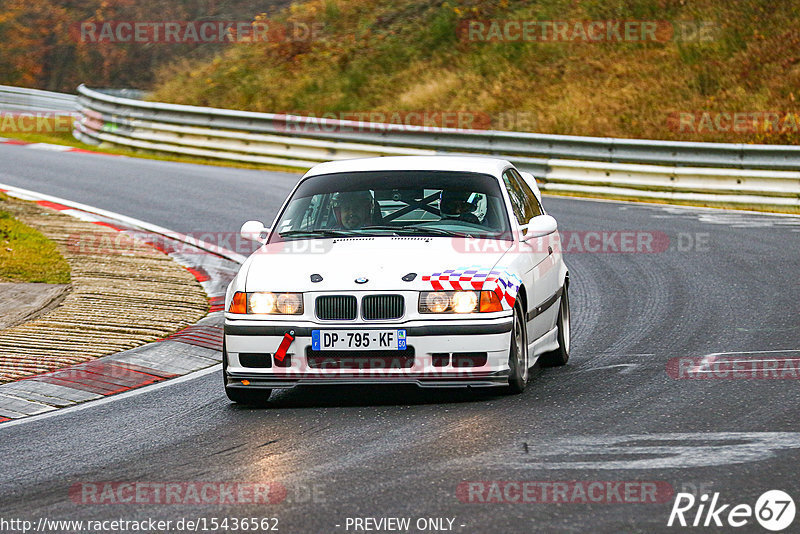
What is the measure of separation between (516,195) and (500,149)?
13.4m

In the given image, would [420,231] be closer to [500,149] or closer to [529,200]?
[529,200]

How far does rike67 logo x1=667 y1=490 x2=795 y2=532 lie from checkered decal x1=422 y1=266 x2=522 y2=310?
7.64ft

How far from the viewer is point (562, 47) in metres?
29.5

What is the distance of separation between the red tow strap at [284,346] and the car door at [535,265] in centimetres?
162

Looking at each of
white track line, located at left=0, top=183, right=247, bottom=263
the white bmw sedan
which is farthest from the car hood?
white track line, located at left=0, top=183, right=247, bottom=263

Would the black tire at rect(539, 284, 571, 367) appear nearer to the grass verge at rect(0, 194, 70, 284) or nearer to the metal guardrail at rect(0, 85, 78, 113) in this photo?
the grass verge at rect(0, 194, 70, 284)

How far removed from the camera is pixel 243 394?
7730 millimetres

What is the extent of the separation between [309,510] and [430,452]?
111 cm

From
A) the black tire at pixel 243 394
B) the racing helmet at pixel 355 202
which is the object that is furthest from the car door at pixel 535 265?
the black tire at pixel 243 394

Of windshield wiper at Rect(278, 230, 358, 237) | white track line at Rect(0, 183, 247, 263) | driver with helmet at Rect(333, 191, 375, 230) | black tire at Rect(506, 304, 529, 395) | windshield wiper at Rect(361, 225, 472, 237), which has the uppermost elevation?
driver with helmet at Rect(333, 191, 375, 230)

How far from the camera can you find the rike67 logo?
4.95 m

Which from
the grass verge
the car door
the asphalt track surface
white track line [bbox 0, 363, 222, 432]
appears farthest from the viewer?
the grass verge

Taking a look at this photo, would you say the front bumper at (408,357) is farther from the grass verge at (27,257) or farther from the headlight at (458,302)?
the grass verge at (27,257)

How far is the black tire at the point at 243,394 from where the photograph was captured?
7660 millimetres
